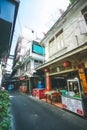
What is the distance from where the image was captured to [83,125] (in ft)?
15.7

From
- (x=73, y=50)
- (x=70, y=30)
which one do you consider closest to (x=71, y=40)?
(x=70, y=30)

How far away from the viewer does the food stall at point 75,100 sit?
5691 millimetres

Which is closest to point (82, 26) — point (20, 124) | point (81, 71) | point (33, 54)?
point (81, 71)

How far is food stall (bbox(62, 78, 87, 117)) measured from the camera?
569cm

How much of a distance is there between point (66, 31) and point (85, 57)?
10.4 ft

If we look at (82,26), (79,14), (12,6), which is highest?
(79,14)

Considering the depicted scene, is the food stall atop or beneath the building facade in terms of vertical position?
beneath

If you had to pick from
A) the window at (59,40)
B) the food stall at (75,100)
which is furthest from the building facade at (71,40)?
the food stall at (75,100)

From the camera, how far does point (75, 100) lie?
20.3ft

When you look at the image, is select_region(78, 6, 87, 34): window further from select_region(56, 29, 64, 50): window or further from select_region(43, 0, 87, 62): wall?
select_region(56, 29, 64, 50): window

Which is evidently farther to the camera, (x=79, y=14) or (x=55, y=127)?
(x=79, y=14)

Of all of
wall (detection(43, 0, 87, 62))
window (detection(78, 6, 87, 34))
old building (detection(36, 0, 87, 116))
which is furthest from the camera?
wall (detection(43, 0, 87, 62))

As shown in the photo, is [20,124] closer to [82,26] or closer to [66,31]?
[82,26]

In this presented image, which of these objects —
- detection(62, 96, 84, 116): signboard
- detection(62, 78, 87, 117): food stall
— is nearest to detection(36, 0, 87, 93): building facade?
detection(62, 78, 87, 117): food stall
